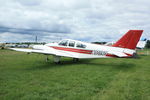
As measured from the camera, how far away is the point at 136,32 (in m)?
9.24

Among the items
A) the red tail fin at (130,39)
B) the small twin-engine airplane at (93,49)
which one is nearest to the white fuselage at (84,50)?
the small twin-engine airplane at (93,49)

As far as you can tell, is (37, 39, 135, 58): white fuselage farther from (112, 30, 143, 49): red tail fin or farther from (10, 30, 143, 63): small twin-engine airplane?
(112, 30, 143, 49): red tail fin

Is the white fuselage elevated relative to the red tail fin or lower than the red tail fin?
lower

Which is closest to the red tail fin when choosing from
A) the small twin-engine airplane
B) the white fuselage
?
the small twin-engine airplane

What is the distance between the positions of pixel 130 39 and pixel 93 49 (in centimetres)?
285

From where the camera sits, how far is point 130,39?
9461 mm

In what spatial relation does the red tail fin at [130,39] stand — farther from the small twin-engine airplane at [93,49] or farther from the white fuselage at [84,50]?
the white fuselage at [84,50]

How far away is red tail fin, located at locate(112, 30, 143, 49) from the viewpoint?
9.23m

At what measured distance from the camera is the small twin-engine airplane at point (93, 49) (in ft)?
30.7

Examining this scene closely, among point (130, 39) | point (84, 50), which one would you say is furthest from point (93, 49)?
point (130, 39)

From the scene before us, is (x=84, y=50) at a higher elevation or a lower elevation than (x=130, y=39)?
lower

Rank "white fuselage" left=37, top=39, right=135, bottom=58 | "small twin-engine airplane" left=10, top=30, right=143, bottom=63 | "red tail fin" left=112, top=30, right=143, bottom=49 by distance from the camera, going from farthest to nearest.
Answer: "white fuselage" left=37, top=39, right=135, bottom=58 → "small twin-engine airplane" left=10, top=30, right=143, bottom=63 → "red tail fin" left=112, top=30, right=143, bottom=49

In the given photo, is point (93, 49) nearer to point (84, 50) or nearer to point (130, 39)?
point (84, 50)

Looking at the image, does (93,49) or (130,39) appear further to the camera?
(93,49)
